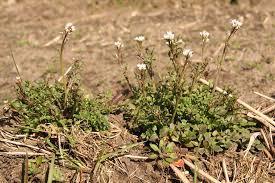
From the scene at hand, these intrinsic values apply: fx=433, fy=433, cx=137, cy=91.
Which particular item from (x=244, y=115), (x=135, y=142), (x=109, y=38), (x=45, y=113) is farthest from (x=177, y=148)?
(x=109, y=38)

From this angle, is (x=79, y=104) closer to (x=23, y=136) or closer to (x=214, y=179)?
(x=23, y=136)

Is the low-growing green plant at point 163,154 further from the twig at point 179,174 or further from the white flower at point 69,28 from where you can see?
the white flower at point 69,28

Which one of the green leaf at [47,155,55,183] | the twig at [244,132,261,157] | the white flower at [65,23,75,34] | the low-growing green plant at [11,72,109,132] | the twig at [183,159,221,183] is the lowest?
the twig at [183,159,221,183]

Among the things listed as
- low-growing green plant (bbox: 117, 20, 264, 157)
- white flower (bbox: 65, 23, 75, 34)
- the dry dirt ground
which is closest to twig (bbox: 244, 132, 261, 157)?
low-growing green plant (bbox: 117, 20, 264, 157)

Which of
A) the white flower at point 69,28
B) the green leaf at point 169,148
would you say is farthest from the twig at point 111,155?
the white flower at point 69,28

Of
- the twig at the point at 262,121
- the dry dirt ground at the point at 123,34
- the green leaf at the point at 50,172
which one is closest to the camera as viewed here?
the green leaf at the point at 50,172

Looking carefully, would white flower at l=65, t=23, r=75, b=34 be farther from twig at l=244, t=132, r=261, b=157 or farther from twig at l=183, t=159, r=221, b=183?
twig at l=244, t=132, r=261, b=157
